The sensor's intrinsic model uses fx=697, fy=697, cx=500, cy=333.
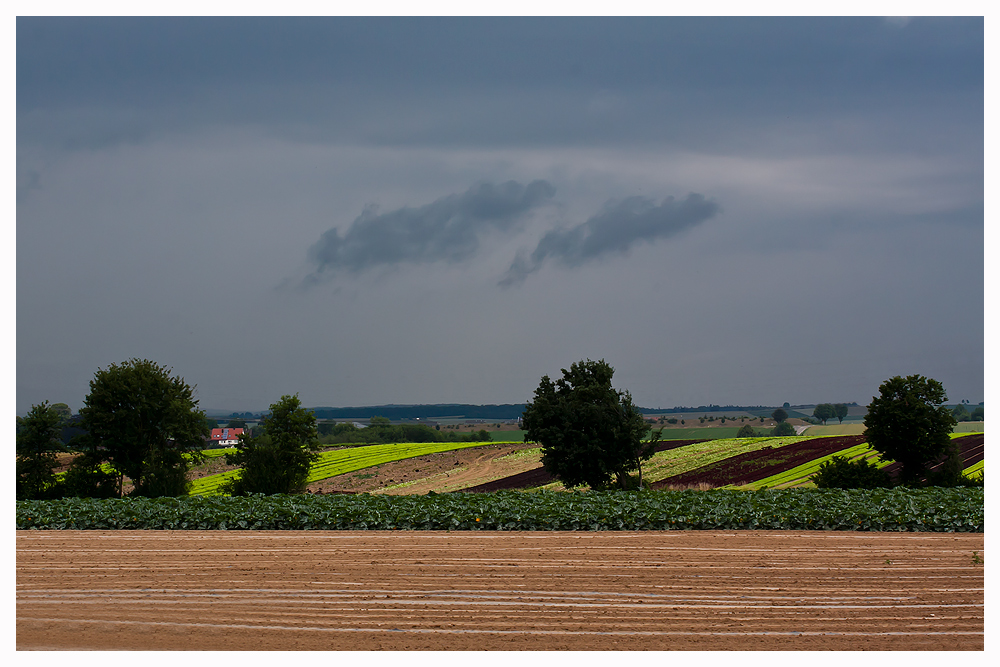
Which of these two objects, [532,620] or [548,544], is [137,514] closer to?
[548,544]

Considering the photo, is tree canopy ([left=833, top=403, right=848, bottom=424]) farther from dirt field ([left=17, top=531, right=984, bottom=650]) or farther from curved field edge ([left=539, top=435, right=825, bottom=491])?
dirt field ([left=17, top=531, right=984, bottom=650])

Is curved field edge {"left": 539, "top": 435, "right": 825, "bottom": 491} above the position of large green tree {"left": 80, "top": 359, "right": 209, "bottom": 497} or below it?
below

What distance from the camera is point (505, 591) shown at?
483 inches

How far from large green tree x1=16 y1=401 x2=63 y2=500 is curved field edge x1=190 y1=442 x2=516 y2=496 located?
9569 mm

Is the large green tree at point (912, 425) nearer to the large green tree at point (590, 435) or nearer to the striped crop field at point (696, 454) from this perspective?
the large green tree at point (590, 435)

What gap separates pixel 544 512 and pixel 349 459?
4967 cm

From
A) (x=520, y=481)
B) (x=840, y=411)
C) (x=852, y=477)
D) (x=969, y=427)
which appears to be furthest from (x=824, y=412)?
(x=852, y=477)

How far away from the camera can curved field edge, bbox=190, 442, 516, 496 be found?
2058 inches

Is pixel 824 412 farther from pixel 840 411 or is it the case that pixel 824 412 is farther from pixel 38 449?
pixel 38 449

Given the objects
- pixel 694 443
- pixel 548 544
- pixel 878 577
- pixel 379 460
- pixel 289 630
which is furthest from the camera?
pixel 694 443

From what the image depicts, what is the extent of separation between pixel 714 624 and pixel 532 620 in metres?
2.66

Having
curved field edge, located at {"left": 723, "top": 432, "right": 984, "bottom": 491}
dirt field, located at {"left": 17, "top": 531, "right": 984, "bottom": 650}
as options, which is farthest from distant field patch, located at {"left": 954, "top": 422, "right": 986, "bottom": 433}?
dirt field, located at {"left": 17, "top": 531, "right": 984, "bottom": 650}

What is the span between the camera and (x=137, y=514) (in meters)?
21.0

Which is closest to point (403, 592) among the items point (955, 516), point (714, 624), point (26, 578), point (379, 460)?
point (714, 624)
